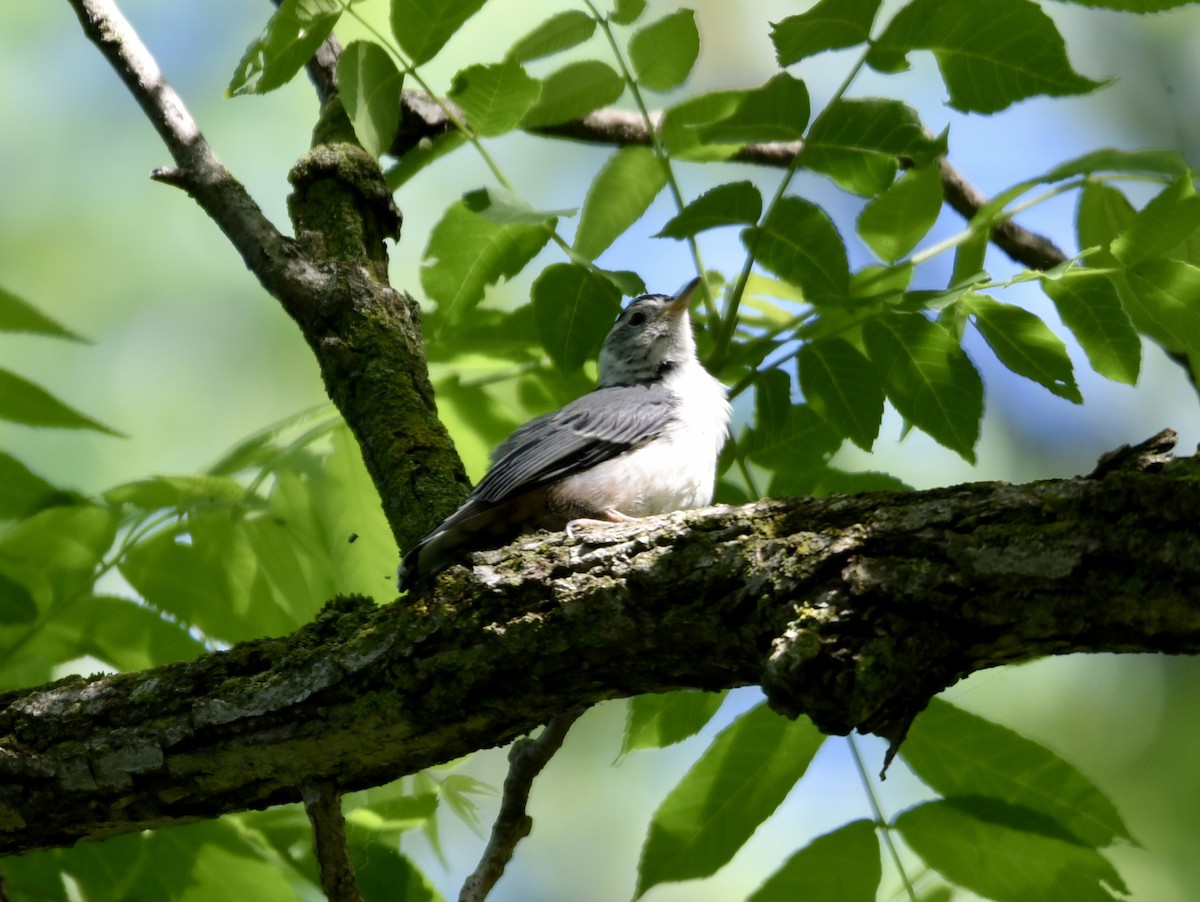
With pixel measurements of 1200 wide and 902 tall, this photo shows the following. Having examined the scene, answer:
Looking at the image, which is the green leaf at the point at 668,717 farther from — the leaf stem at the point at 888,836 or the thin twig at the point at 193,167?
the thin twig at the point at 193,167

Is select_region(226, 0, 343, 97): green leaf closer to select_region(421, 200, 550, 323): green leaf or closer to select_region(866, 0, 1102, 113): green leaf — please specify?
select_region(421, 200, 550, 323): green leaf

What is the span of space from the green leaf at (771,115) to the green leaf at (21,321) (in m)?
2.15

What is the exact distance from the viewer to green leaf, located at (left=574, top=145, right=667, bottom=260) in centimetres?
395

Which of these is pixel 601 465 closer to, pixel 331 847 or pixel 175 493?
pixel 175 493

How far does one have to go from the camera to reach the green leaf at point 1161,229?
3260mm

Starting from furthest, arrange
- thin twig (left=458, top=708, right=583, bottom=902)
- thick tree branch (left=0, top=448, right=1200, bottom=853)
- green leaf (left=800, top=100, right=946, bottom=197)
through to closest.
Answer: green leaf (left=800, top=100, right=946, bottom=197) < thin twig (left=458, top=708, right=583, bottom=902) < thick tree branch (left=0, top=448, right=1200, bottom=853)

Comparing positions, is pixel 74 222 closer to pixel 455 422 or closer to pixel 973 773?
pixel 455 422

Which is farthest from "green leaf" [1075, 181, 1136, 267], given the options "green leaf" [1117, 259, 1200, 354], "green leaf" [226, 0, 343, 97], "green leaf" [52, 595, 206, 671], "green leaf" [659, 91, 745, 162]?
"green leaf" [52, 595, 206, 671]

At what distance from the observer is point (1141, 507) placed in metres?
2.10

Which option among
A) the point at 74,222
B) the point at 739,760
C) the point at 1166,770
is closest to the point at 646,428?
the point at 739,760

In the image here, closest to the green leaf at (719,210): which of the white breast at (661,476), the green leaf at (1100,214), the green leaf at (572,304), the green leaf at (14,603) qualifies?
the green leaf at (572,304)

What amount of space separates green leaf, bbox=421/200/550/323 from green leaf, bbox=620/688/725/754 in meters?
1.54

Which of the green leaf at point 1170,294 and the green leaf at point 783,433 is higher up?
the green leaf at point 783,433

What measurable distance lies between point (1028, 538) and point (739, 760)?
4.23 feet
